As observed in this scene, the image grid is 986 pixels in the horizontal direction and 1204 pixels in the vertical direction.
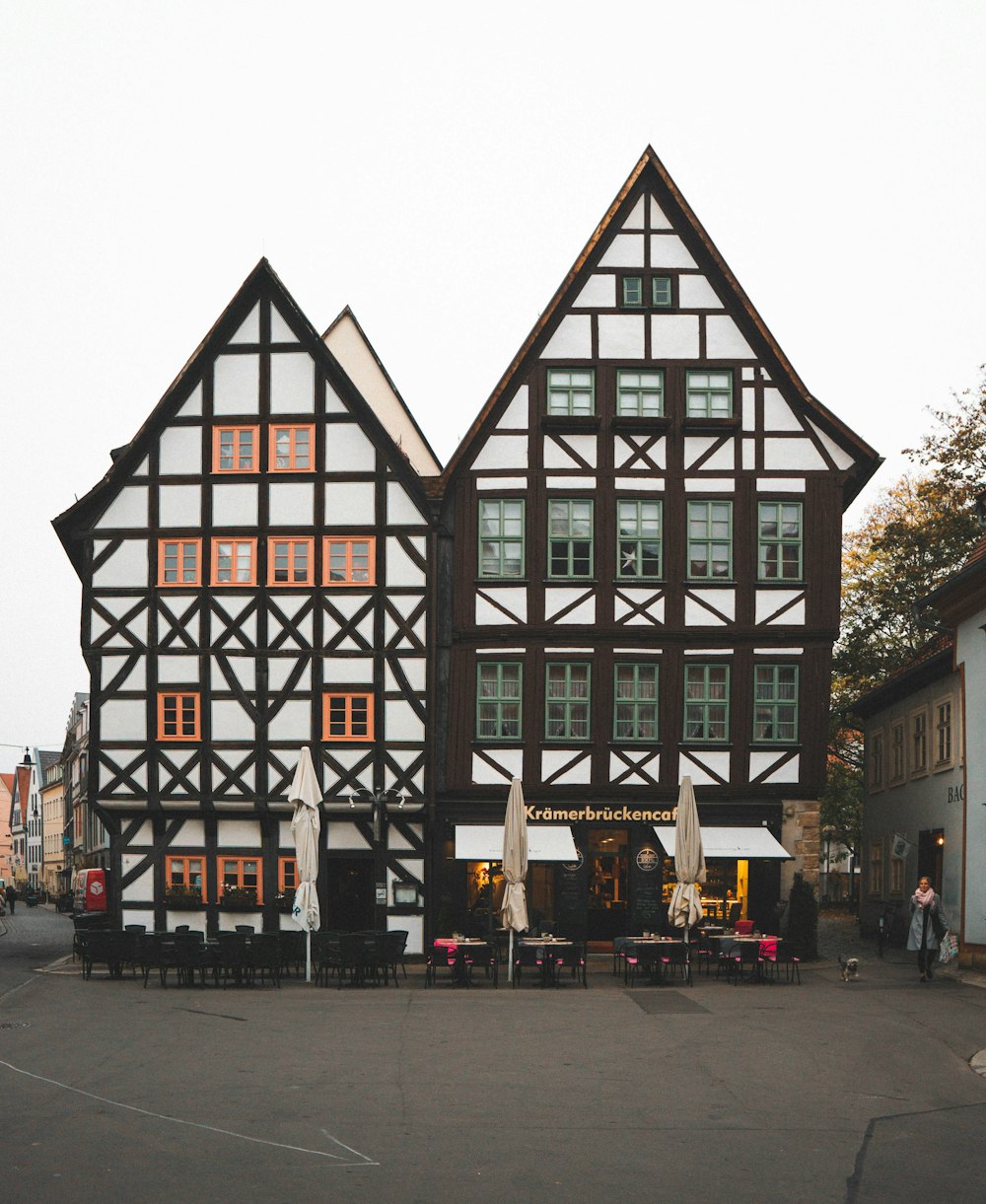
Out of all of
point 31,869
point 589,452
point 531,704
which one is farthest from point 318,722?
point 31,869

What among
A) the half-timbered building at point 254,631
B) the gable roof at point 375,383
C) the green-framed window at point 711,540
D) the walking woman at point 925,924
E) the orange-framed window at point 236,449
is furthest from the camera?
the gable roof at point 375,383

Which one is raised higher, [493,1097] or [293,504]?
[293,504]

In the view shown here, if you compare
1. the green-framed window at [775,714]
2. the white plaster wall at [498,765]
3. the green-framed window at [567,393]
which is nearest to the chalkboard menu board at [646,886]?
the white plaster wall at [498,765]

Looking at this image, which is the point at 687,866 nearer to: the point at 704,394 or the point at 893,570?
the point at 704,394

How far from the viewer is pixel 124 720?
32.7m

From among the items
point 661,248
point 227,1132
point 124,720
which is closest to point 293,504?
point 124,720

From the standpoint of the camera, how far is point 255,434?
33.0 m

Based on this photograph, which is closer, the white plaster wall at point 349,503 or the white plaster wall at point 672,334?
the white plaster wall at point 349,503

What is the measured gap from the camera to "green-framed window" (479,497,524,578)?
107 feet

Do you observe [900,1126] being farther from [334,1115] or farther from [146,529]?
[146,529]

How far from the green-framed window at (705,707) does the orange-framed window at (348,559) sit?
747 cm

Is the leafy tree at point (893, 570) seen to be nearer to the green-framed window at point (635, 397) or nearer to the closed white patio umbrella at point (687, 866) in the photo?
the green-framed window at point (635, 397)

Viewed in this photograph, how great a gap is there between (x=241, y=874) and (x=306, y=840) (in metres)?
6.44

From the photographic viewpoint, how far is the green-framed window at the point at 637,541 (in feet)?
106
